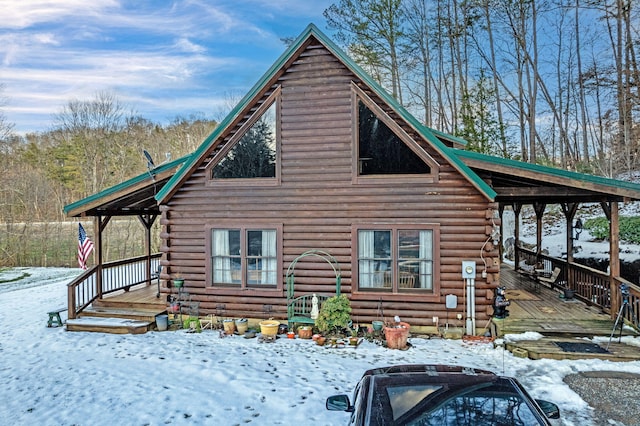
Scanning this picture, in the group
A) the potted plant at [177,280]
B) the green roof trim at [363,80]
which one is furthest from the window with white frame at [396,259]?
the potted plant at [177,280]

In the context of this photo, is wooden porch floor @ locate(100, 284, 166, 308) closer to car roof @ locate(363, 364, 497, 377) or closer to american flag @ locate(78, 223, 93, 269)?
american flag @ locate(78, 223, 93, 269)

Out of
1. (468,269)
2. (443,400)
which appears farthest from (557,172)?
(443,400)

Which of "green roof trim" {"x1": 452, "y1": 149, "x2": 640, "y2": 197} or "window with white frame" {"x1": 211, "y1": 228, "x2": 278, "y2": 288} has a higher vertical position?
"green roof trim" {"x1": 452, "y1": 149, "x2": 640, "y2": 197}

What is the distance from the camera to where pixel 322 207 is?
977 cm

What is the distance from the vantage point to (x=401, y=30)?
2264cm

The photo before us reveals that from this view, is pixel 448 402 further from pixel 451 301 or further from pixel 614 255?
pixel 614 255

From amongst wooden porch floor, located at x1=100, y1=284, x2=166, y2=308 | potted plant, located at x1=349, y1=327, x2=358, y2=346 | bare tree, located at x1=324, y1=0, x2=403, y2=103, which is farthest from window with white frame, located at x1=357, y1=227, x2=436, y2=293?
bare tree, located at x1=324, y1=0, x2=403, y2=103

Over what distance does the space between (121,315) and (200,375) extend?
460cm

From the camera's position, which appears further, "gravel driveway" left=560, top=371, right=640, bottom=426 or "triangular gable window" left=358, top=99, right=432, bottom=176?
"triangular gable window" left=358, top=99, right=432, bottom=176

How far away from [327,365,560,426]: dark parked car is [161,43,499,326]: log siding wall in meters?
5.64

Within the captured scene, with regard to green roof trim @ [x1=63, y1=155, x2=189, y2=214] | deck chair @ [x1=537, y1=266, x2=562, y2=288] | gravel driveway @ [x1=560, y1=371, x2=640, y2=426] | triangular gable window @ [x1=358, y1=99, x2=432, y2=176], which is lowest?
gravel driveway @ [x1=560, y1=371, x2=640, y2=426]

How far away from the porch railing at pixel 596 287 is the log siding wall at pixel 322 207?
2665 millimetres

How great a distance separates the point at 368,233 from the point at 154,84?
3183 cm

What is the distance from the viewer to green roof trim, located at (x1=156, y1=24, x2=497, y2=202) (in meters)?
8.86
